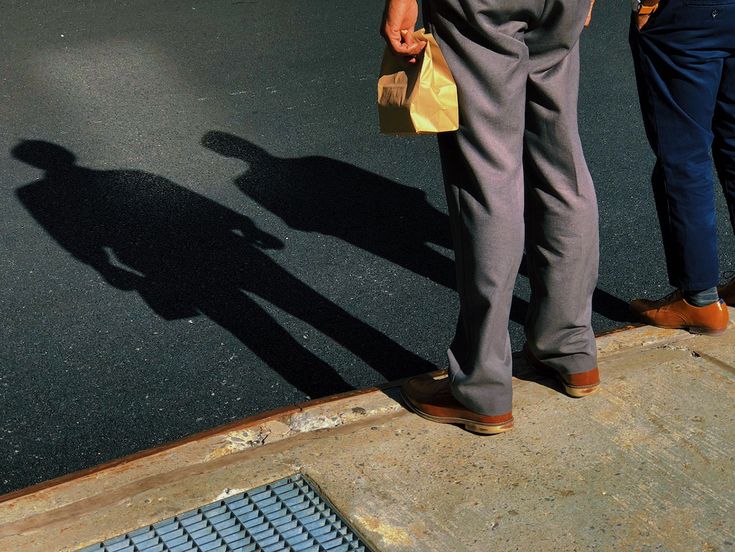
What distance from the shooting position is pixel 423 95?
8.50ft

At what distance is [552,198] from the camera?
2.95 m

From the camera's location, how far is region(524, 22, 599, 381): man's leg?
9.23ft

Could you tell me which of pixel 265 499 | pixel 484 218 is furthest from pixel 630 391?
pixel 265 499

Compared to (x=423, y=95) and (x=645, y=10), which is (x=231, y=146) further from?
(x=423, y=95)

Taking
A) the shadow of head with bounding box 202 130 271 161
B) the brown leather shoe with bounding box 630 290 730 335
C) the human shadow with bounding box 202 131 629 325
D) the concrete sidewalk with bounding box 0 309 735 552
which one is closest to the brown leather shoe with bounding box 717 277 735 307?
the brown leather shoe with bounding box 630 290 730 335

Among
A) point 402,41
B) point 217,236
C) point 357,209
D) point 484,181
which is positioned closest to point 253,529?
point 484,181

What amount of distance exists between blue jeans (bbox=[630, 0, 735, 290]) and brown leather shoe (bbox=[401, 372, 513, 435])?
1.05 m

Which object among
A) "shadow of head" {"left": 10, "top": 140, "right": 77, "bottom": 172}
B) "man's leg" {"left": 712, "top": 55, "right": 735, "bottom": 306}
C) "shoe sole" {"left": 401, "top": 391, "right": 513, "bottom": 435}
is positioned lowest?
"shoe sole" {"left": 401, "top": 391, "right": 513, "bottom": 435}

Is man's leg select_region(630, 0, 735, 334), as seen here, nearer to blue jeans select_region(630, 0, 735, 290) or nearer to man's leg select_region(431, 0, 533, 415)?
blue jeans select_region(630, 0, 735, 290)

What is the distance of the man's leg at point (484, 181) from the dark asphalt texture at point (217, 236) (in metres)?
0.81

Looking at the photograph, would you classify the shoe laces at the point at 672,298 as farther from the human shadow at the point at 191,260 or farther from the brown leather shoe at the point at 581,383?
the human shadow at the point at 191,260

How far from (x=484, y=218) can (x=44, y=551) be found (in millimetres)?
1412

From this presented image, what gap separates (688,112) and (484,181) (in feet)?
3.71

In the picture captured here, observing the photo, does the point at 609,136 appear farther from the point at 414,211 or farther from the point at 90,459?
the point at 90,459
